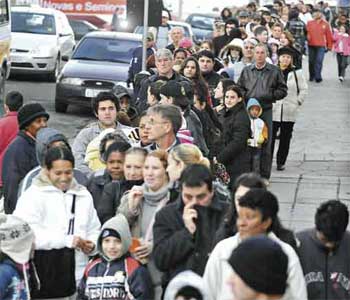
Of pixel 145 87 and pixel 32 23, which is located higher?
pixel 145 87

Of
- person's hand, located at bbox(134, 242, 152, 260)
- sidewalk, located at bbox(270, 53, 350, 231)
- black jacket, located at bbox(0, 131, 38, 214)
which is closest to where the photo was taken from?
person's hand, located at bbox(134, 242, 152, 260)

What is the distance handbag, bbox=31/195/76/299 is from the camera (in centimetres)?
864

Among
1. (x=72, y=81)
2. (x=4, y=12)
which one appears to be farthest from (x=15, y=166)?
(x=4, y=12)

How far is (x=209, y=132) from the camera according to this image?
43.6ft

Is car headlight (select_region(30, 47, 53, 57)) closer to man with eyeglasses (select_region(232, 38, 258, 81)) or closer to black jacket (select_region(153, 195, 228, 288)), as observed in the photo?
man with eyeglasses (select_region(232, 38, 258, 81))

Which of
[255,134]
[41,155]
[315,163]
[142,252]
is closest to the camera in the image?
[142,252]

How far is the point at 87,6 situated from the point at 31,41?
1551 centimetres

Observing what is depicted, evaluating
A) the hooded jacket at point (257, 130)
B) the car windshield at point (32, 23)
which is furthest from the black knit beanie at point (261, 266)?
→ the car windshield at point (32, 23)

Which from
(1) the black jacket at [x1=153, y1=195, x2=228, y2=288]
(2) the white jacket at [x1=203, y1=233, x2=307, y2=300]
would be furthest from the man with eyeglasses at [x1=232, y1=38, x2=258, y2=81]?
(2) the white jacket at [x1=203, y1=233, x2=307, y2=300]

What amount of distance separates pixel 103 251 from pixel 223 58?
12052mm

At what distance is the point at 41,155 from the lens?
959cm

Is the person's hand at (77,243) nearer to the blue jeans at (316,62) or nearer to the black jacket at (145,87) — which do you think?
the black jacket at (145,87)

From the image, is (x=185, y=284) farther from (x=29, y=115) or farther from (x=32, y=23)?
(x=32, y=23)

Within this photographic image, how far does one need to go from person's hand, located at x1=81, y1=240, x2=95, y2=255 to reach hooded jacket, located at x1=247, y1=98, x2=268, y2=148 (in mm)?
6368
